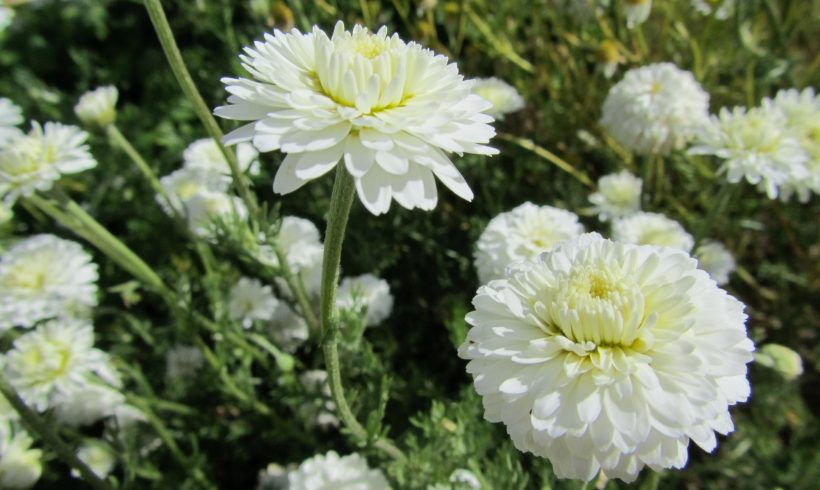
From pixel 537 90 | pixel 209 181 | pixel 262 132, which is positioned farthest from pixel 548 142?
pixel 262 132

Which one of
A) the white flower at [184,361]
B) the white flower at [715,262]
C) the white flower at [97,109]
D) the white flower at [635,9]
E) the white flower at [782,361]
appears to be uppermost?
the white flower at [635,9]

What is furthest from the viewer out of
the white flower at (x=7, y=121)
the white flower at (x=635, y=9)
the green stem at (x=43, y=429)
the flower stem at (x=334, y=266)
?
the white flower at (x=635, y=9)

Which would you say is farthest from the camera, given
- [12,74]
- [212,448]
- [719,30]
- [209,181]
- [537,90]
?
[12,74]

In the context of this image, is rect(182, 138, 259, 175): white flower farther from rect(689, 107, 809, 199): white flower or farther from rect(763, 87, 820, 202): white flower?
rect(763, 87, 820, 202): white flower

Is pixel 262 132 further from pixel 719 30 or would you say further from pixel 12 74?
pixel 12 74

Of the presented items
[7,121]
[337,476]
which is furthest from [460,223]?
[7,121]

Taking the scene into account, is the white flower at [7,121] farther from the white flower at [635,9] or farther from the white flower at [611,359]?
the white flower at [635,9]

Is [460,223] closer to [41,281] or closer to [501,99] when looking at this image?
[501,99]

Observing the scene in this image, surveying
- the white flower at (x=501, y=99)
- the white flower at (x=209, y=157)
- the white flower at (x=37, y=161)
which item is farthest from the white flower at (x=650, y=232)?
the white flower at (x=37, y=161)
